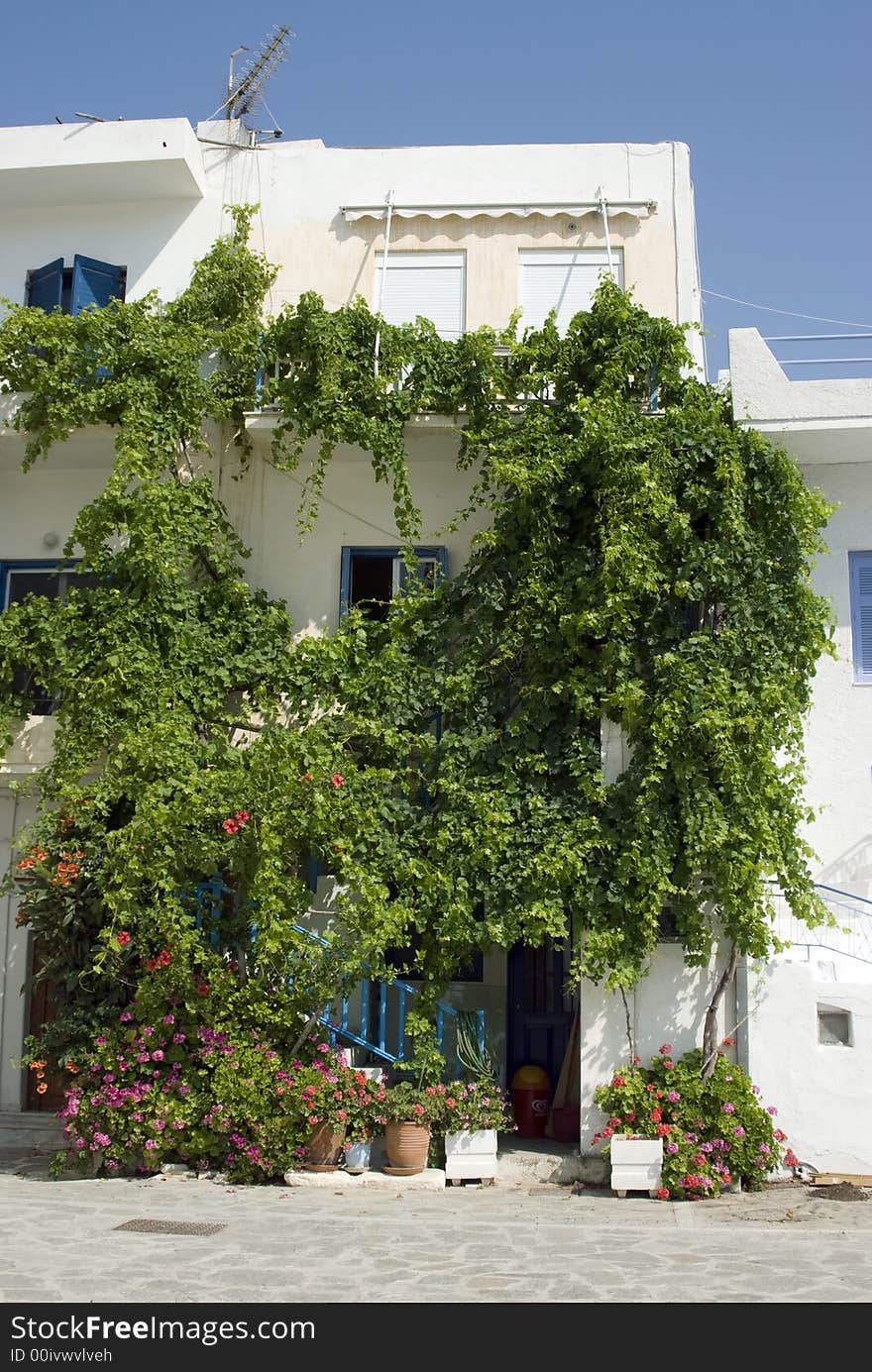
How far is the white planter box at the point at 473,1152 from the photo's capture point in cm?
1106

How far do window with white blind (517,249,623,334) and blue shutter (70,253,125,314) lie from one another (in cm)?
465

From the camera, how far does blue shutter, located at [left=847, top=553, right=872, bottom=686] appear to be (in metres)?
12.8

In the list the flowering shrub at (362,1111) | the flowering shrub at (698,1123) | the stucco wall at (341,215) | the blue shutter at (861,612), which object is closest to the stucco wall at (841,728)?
the blue shutter at (861,612)

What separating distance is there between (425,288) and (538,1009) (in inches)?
319

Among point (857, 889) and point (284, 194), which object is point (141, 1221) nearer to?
point (857, 889)

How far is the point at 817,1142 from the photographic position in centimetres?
1098

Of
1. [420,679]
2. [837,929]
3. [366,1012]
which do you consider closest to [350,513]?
[420,679]

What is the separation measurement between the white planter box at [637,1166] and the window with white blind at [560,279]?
28.0 feet

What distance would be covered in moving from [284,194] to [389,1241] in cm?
1130

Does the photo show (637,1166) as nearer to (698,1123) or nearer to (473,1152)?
(698,1123)

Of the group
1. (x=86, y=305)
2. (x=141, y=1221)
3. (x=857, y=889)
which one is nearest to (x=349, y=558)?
(x=86, y=305)

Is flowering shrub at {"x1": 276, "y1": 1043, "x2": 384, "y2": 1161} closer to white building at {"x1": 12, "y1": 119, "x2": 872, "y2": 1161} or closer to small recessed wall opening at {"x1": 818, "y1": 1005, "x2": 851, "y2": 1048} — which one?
white building at {"x1": 12, "y1": 119, "x2": 872, "y2": 1161}

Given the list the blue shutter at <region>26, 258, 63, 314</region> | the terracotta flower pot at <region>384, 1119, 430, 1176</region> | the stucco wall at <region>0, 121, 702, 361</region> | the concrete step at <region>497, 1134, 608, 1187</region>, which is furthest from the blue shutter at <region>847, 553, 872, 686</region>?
the blue shutter at <region>26, 258, 63, 314</region>

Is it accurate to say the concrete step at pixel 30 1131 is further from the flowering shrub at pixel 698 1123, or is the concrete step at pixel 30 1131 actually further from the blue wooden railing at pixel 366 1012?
the flowering shrub at pixel 698 1123
